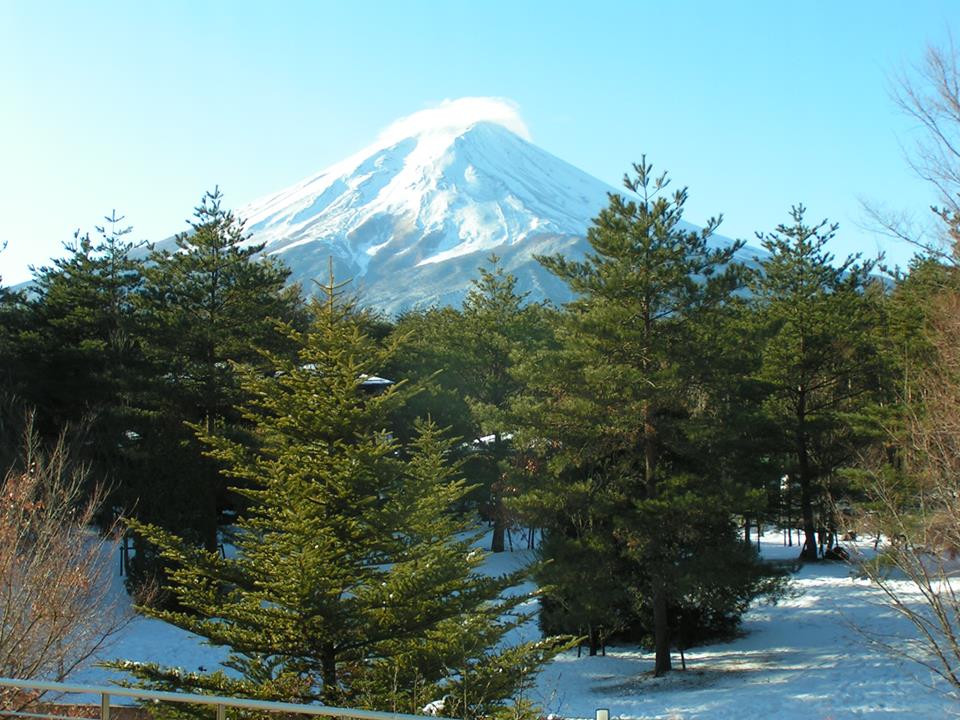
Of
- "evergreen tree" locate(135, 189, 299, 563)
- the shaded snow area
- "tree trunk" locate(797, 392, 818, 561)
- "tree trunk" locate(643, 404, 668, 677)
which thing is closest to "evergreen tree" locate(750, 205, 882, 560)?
"tree trunk" locate(797, 392, 818, 561)

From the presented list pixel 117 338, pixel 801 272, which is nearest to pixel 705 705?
pixel 801 272

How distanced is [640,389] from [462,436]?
5.63 m

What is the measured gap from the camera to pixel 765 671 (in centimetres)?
2002

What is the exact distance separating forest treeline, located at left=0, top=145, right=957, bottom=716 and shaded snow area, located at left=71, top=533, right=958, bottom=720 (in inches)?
40.3

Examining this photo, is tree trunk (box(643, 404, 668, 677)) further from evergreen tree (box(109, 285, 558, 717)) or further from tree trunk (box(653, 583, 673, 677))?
evergreen tree (box(109, 285, 558, 717))

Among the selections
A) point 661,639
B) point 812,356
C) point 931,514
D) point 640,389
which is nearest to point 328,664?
point 931,514

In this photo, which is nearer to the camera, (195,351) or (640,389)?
(640,389)

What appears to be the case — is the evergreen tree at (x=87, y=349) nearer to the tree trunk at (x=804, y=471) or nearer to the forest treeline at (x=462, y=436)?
the forest treeline at (x=462, y=436)

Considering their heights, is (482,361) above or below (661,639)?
above

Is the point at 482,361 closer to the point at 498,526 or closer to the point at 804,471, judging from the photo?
the point at 498,526

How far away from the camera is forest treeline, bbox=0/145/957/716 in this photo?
11016mm

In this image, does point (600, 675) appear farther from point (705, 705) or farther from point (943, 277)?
point (943, 277)

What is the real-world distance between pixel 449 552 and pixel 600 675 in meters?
11.9

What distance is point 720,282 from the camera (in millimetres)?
21078
